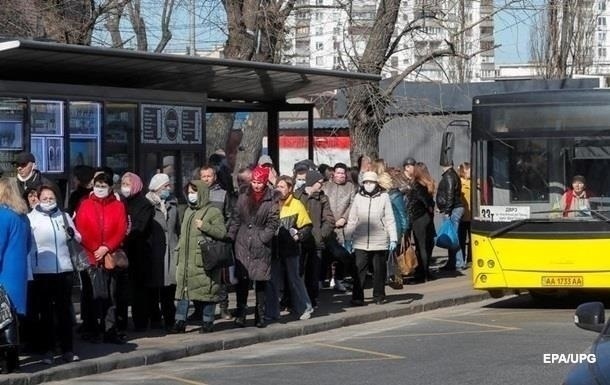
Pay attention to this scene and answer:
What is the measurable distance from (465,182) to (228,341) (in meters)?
9.91

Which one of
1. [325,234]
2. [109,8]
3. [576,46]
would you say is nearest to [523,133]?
[325,234]

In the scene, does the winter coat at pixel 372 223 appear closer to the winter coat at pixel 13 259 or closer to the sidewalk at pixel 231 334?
the sidewalk at pixel 231 334

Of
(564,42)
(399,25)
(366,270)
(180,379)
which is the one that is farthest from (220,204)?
(564,42)

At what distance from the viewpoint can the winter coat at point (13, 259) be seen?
11.2 m

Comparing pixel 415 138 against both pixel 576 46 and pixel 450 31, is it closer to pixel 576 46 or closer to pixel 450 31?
pixel 576 46

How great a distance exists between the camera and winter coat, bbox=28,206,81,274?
1189 cm

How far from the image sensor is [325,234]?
1633 centimetres

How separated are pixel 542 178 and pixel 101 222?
6.43 metres

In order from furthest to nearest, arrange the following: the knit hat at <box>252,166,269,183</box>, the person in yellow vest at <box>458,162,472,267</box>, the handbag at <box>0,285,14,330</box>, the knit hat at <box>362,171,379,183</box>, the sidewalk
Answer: the person in yellow vest at <box>458,162,472,267</box> → the knit hat at <box>362,171,379,183</box> → the knit hat at <box>252,166,269,183</box> → the sidewalk → the handbag at <box>0,285,14,330</box>

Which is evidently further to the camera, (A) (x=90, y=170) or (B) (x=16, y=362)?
(A) (x=90, y=170)

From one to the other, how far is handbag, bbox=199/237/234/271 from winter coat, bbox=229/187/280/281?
0.67m

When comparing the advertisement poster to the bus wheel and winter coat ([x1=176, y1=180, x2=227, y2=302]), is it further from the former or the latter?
the bus wheel

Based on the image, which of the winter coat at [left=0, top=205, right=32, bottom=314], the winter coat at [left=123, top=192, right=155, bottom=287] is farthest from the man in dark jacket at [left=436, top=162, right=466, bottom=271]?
the winter coat at [left=0, top=205, right=32, bottom=314]

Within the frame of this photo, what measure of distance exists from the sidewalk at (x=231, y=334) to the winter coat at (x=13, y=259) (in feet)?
2.27
